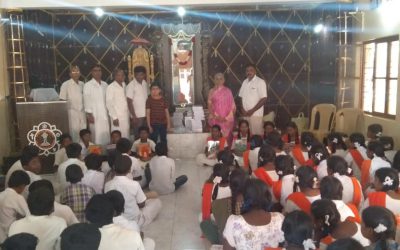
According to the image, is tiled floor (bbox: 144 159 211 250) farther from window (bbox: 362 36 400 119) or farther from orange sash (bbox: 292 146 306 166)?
window (bbox: 362 36 400 119)

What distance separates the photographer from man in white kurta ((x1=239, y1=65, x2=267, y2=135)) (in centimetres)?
559

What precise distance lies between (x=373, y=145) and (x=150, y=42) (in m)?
4.81

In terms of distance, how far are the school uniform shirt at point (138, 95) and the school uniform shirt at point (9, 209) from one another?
285cm

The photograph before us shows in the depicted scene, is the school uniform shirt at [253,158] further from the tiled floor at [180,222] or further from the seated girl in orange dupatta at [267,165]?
the seated girl in orange dupatta at [267,165]

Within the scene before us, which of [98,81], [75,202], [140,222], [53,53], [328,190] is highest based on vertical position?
[53,53]

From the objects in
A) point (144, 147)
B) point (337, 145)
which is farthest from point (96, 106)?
point (337, 145)

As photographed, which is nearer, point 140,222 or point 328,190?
point 328,190

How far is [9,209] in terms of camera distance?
2668 mm

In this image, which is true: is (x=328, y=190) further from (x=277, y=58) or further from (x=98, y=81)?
(x=277, y=58)

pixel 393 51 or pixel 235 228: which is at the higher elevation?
pixel 393 51

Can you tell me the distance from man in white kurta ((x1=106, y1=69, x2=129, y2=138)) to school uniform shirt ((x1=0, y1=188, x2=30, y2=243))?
273 cm

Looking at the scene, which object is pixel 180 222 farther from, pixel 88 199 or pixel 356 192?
pixel 356 192

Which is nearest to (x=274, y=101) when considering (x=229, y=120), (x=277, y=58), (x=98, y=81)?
(x=277, y=58)

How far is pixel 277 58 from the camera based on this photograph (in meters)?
7.52
